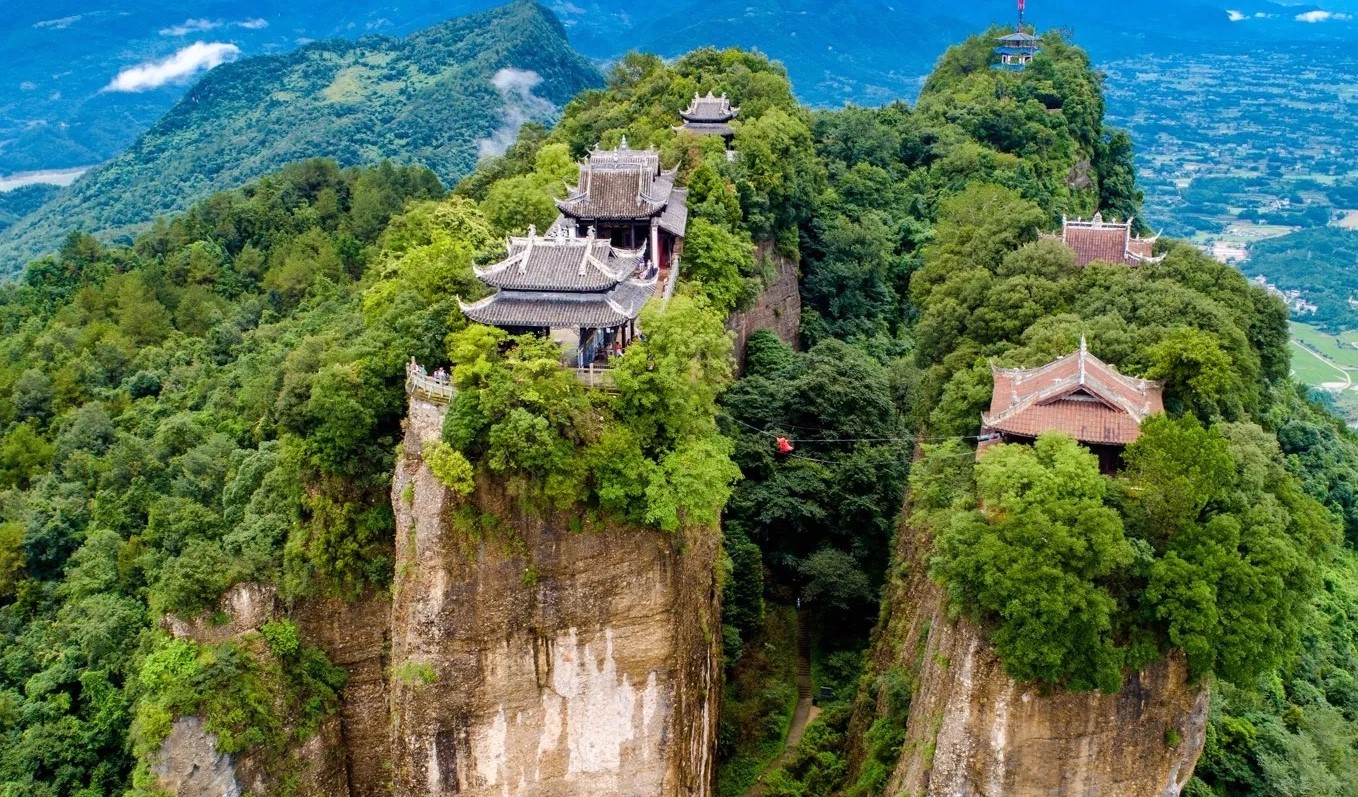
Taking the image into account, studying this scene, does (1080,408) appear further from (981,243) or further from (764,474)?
(764,474)

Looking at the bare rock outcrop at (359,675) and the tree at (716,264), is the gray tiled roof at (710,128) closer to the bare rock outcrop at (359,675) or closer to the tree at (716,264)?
the tree at (716,264)

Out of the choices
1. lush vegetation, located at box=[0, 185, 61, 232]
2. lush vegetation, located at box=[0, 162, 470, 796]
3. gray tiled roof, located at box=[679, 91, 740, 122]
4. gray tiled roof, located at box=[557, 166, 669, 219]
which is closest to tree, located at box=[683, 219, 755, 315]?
gray tiled roof, located at box=[557, 166, 669, 219]

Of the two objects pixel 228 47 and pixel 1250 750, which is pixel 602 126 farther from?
pixel 228 47

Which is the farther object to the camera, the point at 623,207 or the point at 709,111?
the point at 709,111

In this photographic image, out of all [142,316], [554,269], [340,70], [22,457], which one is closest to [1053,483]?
[554,269]

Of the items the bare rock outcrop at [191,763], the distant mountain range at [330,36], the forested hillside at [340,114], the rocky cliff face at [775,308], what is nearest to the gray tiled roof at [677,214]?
the rocky cliff face at [775,308]
